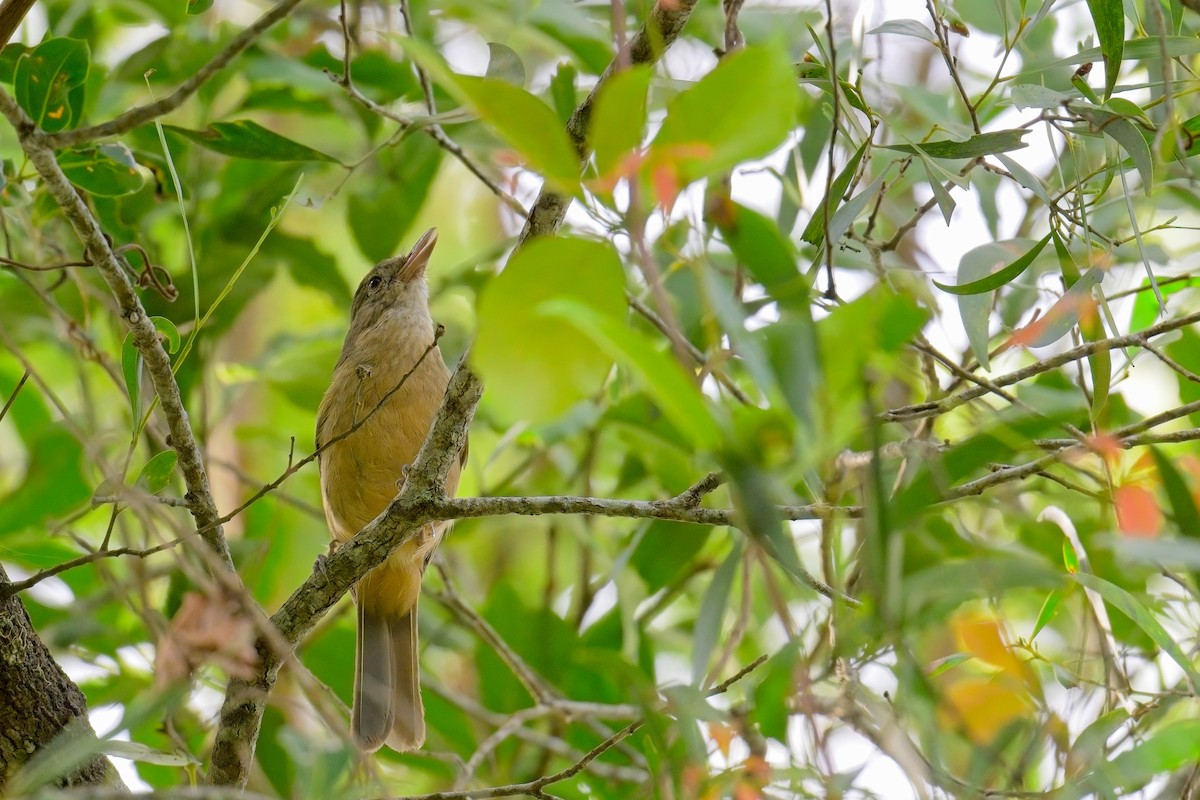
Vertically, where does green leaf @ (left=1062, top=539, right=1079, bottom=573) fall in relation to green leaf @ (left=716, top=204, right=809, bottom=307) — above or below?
below

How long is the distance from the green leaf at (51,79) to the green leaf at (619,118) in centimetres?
188

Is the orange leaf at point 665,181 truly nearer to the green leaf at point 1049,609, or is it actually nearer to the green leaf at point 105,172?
the green leaf at point 1049,609

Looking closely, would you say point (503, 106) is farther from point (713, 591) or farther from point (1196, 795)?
point (1196, 795)

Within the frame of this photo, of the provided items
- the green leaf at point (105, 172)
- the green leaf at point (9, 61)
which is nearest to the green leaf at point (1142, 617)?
the green leaf at point (105, 172)

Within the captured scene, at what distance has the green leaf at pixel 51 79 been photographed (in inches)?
98.7

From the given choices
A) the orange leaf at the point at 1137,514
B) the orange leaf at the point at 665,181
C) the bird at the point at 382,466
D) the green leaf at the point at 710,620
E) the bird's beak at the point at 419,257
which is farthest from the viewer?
the bird's beak at the point at 419,257

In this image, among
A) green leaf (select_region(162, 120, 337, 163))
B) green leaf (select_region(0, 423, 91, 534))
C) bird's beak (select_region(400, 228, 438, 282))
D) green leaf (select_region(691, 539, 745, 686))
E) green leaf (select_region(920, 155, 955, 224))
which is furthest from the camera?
bird's beak (select_region(400, 228, 438, 282))

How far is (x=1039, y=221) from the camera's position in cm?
420

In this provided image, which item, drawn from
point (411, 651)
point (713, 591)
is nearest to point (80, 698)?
point (713, 591)

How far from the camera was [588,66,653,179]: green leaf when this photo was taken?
3.64 feet

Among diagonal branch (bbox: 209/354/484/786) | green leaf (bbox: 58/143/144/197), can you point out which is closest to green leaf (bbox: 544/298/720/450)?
diagonal branch (bbox: 209/354/484/786)

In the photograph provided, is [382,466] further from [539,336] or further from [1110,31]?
[539,336]

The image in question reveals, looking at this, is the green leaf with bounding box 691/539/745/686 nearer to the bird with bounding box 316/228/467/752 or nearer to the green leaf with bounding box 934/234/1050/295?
the green leaf with bounding box 934/234/1050/295

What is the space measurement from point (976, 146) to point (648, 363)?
54.7 inches
